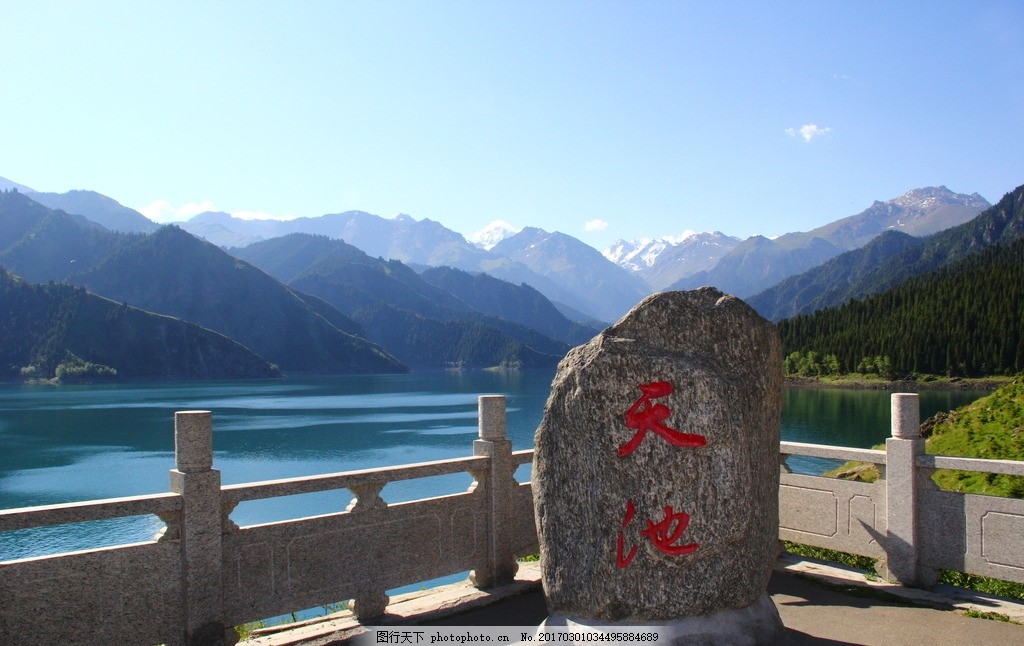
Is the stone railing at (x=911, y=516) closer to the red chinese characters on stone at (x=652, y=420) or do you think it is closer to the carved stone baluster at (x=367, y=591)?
the red chinese characters on stone at (x=652, y=420)

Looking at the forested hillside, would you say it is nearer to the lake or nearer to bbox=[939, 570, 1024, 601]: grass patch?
the lake

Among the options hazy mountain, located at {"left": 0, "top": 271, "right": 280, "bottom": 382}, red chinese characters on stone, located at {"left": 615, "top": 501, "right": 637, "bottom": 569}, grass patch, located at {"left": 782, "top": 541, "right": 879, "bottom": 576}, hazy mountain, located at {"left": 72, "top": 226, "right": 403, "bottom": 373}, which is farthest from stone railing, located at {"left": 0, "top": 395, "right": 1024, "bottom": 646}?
hazy mountain, located at {"left": 72, "top": 226, "right": 403, "bottom": 373}

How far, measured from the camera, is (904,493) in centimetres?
714

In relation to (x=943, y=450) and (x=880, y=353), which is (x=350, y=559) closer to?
(x=943, y=450)

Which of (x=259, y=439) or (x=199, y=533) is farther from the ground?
(x=199, y=533)

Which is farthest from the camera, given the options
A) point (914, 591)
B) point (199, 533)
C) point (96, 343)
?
point (96, 343)

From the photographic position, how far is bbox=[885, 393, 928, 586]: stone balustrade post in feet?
23.3

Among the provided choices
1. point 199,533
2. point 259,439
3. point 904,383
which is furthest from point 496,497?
point 904,383

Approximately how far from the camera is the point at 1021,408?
1596cm

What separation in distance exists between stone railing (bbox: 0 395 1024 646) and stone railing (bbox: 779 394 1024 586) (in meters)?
0.01

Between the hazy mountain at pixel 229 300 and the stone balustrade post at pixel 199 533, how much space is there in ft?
506

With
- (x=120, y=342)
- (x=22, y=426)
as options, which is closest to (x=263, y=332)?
Result: (x=120, y=342)

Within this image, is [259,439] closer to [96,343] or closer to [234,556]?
[234,556]

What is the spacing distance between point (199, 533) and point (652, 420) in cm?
353
